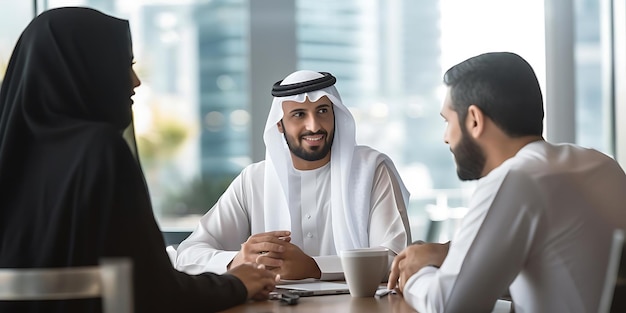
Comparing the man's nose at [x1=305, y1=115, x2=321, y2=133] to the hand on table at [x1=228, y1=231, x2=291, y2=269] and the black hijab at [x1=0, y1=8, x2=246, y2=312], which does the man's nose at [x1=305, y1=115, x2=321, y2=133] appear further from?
the black hijab at [x1=0, y1=8, x2=246, y2=312]

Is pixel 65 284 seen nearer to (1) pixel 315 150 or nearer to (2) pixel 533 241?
(2) pixel 533 241

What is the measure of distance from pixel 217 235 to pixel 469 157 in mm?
1300

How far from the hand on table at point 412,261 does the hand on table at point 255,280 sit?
1.11 ft

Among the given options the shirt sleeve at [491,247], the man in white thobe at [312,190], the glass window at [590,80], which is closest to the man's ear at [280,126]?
the man in white thobe at [312,190]

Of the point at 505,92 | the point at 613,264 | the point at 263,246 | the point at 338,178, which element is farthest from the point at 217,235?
the point at 613,264

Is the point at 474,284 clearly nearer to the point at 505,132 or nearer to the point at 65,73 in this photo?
the point at 505,132

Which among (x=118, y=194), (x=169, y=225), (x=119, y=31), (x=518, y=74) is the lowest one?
(x=169, y=225)

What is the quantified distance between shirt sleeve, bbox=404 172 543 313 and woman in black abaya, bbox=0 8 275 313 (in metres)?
0.54

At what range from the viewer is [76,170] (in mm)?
1978

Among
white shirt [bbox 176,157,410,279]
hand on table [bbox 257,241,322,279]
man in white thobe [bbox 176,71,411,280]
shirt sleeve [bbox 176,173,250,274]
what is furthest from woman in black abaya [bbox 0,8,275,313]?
man in white thobe [bbox 176,71,411,280]

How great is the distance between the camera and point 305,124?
3.71 metres

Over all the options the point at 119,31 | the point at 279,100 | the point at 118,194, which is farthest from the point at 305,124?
the point at 118,194

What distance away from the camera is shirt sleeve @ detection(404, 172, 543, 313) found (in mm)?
2152

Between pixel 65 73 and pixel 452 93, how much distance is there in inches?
41.6
